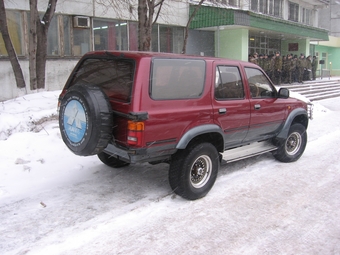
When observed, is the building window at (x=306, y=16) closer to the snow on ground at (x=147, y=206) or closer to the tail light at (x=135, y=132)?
the snow on ground at (x=147, y=206)

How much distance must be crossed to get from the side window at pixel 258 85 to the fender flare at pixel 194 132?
3.86ft

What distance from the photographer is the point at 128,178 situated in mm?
5289

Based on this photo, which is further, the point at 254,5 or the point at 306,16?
the point at 306,16

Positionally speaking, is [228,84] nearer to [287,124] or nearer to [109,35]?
[287,124]

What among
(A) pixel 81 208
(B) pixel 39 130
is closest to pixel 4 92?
(B) pixel 39 130

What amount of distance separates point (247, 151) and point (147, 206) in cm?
201

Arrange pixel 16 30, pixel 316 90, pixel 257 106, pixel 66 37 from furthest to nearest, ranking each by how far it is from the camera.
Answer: pixel 316 90
pixel 66 37
pixel 16 30
pixel 257 106

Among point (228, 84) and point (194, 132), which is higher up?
point (228, 84)

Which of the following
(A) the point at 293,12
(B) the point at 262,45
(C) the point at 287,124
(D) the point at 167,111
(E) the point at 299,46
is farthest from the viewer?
(A) the point at 293,12

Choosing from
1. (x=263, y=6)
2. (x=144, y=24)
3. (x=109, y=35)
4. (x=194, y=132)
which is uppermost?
(x=263, y=6)

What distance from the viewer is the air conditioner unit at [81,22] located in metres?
13.2

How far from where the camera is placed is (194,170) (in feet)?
15.0

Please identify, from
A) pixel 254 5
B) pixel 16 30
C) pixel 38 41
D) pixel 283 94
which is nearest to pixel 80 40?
pixel 16 30

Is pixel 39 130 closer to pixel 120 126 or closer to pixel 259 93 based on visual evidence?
pixel 120 126
